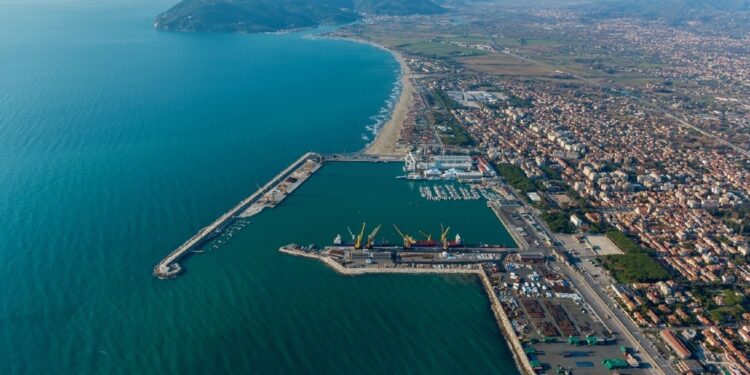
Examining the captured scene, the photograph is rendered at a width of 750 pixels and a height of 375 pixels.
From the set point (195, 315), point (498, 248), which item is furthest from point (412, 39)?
point (195, 315)

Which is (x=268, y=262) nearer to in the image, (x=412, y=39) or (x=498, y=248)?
(x=498, y=248)

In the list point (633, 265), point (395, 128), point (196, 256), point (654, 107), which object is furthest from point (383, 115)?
point (654, 107)

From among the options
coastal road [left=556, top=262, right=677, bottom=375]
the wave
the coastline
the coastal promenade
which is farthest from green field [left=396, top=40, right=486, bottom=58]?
coastal road [left=556, top=262, right=677, bottom=375]

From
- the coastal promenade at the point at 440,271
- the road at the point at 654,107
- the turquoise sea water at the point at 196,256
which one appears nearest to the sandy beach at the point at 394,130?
the turquoise sea water at the point at 196,256

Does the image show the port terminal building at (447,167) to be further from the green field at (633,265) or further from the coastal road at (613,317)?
the coastal road at (613,317)

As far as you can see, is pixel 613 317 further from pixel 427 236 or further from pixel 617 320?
pixel 427 236
